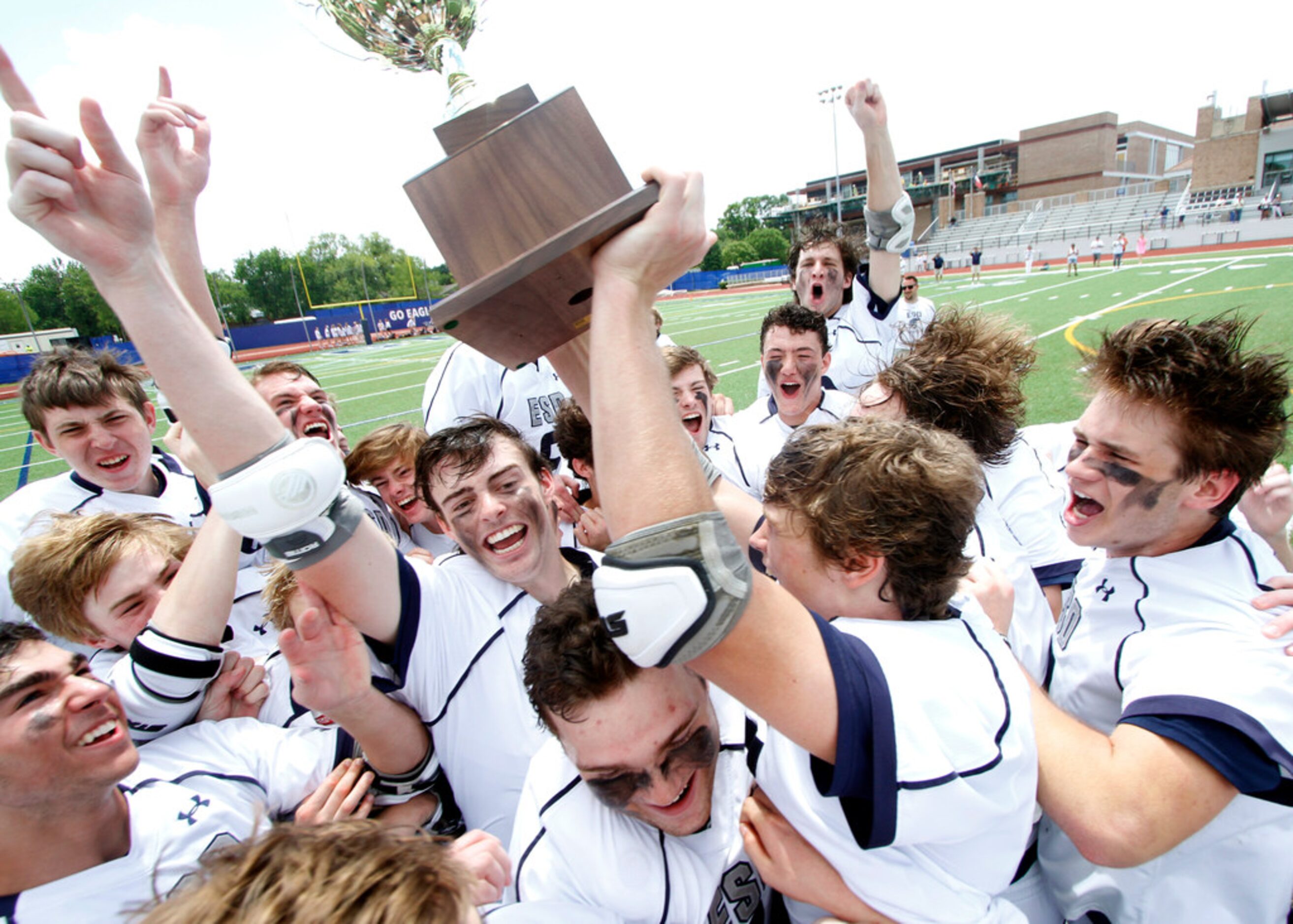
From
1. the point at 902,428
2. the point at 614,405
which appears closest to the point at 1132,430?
the point at 902,428

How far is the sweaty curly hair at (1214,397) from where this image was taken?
159 cm

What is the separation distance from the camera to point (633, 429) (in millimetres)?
943

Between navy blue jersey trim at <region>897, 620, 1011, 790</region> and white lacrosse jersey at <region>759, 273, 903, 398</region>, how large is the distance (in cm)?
374

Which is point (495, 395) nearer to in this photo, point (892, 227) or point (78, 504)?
point (78, 504)

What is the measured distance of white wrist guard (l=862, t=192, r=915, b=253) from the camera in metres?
3.78

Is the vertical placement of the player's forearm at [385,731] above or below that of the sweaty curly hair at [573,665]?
below

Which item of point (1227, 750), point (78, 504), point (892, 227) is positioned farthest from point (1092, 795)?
point (78, 504)

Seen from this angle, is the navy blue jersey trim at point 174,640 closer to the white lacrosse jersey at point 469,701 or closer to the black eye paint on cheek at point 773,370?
the white lacrosse jersey at point 469,701

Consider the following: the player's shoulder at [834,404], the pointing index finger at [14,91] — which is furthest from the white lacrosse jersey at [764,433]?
the pointing index finger at [14,91]

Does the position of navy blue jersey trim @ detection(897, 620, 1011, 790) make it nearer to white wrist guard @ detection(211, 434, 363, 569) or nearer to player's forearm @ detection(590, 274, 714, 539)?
player's forearm @ detection(590, 274, 714, 539)

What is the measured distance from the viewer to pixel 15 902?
1384mm

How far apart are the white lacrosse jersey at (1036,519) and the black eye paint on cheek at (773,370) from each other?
5.03 ft


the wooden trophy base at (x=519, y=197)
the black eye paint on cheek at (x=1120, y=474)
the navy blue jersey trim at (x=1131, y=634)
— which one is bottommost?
the navy blue jersey trim at (x=1131, y=634)

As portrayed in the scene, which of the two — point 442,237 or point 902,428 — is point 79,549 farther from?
point 902,428
